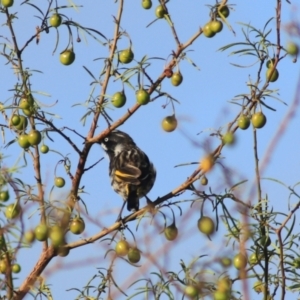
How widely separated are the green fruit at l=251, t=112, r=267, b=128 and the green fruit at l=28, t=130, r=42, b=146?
1393 mm

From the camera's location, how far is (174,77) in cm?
511

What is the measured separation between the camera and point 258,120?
4883mm

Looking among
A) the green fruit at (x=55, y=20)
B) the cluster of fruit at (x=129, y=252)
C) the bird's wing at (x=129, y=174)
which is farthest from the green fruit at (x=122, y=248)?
the bird's wing at (x=129, y=174)

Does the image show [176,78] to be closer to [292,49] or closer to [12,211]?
[292,49]

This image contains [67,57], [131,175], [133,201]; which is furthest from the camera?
[131,175]

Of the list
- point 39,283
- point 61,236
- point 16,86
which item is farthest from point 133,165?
point 61,236

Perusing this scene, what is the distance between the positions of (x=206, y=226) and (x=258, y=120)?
940 millimetres

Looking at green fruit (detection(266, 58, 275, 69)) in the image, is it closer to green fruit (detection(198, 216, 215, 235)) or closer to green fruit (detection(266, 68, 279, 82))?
green fruit (detection(266, 68, 279, 82))

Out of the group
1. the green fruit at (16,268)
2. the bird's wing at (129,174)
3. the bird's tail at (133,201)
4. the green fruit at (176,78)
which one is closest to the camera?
the green fruit at (16,268)

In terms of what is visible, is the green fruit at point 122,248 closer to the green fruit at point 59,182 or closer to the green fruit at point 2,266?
the green fruit at point 2,266

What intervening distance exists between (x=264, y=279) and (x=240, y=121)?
3.59 feet

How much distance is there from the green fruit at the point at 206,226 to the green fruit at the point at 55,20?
1839 mm

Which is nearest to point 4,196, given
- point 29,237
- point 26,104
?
point 29,237

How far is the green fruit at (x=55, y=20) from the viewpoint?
5.38m
